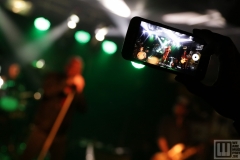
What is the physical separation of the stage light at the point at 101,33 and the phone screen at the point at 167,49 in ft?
7.00

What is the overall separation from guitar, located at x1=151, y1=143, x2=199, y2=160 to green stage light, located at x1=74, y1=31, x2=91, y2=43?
121cm

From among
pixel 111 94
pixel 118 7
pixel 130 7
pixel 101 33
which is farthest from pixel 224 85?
pixel 111 94

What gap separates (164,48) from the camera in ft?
2.75

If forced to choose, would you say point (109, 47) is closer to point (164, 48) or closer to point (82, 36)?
point (82, 36)

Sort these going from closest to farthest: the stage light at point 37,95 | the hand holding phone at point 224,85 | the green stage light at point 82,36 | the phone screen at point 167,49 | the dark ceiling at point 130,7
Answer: the hand holding phone at point 224,85 < the phone screen at point 167,49 < the dark ceiling at point 130,7 < the green stage light at point 82,36 < the stage light at point 37,95

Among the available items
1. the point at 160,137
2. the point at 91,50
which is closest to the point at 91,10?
the point at 91,50

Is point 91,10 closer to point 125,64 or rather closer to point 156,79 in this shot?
point 125,64

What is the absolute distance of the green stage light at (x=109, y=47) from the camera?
121 inches

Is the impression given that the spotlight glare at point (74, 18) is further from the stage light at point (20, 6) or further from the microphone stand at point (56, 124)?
the microphone stand at point (56, 124)

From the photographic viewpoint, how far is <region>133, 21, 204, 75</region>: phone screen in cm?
78

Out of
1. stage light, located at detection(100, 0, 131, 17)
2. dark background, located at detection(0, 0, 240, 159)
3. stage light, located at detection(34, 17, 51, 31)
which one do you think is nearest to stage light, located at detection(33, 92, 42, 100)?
dark background, located at detection(0, 0, 240, 159)

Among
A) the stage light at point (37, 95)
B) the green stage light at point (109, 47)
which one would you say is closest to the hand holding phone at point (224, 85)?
the green stage light at point (109, 47)

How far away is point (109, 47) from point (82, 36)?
0.27m

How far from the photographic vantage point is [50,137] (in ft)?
8.10
